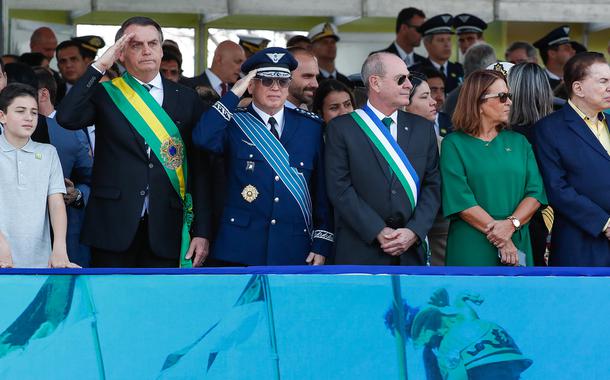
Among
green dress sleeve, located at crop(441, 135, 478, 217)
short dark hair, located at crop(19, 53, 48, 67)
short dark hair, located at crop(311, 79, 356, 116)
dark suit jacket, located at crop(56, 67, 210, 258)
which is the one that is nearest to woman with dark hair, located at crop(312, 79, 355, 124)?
short dark hair, located at crop(311, 79, 356, 116)

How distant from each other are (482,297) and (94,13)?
235 inches

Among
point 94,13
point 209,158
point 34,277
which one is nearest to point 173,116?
point 209,158

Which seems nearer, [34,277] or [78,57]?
[34,277]

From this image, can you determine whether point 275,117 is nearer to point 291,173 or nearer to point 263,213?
point 291,173

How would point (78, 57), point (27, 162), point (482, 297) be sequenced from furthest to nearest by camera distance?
point (78, 57) < point (27, 162) < point (482, 297)

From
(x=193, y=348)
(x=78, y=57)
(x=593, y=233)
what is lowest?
(x=193, y=348)

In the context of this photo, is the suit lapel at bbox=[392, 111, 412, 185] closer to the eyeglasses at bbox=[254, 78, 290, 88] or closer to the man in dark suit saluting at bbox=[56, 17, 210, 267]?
the eyeglasses at bbox=[254, 78, 290, 88]

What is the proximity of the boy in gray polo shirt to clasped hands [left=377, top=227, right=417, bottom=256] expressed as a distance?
4.41ft

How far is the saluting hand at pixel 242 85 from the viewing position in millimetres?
5535

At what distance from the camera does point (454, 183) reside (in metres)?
5.62

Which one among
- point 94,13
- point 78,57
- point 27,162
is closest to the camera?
point 27,162

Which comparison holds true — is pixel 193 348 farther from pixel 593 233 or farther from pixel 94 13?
pixel 94 13

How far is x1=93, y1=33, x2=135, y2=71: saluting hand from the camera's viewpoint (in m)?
5.38

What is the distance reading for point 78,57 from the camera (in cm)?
867
